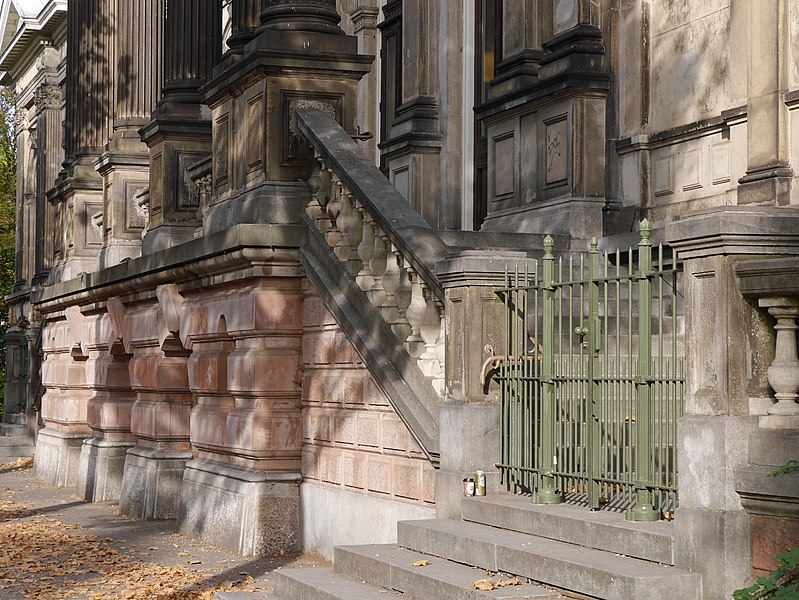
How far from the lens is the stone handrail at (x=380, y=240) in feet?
34.0

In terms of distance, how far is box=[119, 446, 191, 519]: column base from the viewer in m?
15.9

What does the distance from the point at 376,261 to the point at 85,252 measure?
41.9 ft

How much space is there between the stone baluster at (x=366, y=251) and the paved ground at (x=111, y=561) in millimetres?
2320

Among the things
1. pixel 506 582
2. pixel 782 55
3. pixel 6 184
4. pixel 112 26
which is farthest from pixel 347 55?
pixel 6 184

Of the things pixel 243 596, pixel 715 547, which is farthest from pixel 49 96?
pixel 715 547

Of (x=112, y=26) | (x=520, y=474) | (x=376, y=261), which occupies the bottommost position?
(x=520, y=474)

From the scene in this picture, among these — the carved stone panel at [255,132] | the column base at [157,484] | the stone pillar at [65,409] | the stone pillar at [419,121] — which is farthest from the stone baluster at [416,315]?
the stone pillar at [65,409]

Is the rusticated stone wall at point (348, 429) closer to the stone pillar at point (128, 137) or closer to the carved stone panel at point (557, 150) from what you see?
the carved stone panel at point (557, 150)

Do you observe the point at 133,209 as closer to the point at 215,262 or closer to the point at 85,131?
the point at 85,131

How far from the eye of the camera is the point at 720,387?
7051 mm

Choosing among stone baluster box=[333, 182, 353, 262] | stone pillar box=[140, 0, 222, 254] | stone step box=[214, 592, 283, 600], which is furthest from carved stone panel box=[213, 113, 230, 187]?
stone step box=[214, 592, 283, 600]

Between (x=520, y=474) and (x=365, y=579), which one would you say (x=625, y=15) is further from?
(x=365, y=579)

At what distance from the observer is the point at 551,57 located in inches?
551

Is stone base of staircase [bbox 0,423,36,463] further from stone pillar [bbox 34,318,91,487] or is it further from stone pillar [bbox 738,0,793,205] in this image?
stone pillar [bbox 738,0,793,205]
